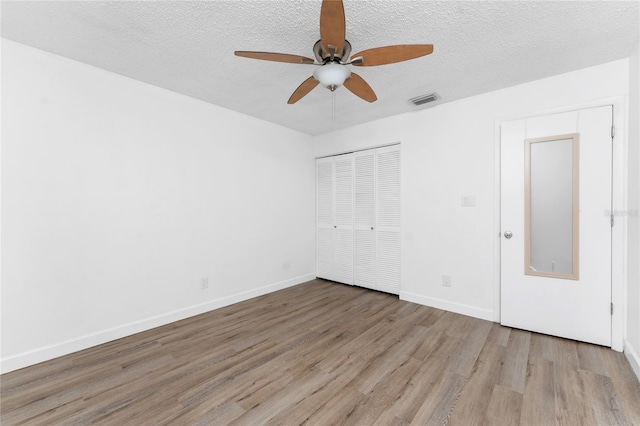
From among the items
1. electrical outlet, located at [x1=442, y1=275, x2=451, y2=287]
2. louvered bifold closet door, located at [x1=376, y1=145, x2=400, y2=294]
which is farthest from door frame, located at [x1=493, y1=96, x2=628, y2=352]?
louvered bifold closet door, located at [x1=376, y1=145, x2=400, y2=294]

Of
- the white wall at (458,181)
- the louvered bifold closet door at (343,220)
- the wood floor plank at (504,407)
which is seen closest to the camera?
the wood floor plank at (504,407)

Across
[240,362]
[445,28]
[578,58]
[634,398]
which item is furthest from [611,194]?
[240,362]

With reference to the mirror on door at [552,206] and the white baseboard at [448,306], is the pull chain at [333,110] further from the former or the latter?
the white baseboard at [448,306]

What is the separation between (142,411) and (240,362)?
0.68 metres

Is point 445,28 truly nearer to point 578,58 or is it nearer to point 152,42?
point 578,58

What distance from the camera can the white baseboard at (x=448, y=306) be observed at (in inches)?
114

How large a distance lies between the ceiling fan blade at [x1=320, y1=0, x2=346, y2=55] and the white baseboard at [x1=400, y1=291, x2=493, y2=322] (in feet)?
9.57

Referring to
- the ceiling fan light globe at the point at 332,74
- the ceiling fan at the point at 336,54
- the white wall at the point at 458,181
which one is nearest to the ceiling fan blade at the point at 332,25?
the ceiling fan at the point at 336,54

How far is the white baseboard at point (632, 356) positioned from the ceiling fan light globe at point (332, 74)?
9.72ft

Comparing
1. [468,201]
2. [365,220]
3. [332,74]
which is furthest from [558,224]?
[332,74]

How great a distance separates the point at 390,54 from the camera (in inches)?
66.6

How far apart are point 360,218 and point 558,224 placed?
2.29 meters

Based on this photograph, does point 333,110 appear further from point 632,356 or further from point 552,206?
point 632,356

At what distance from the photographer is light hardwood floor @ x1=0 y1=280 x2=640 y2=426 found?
1584 mm
